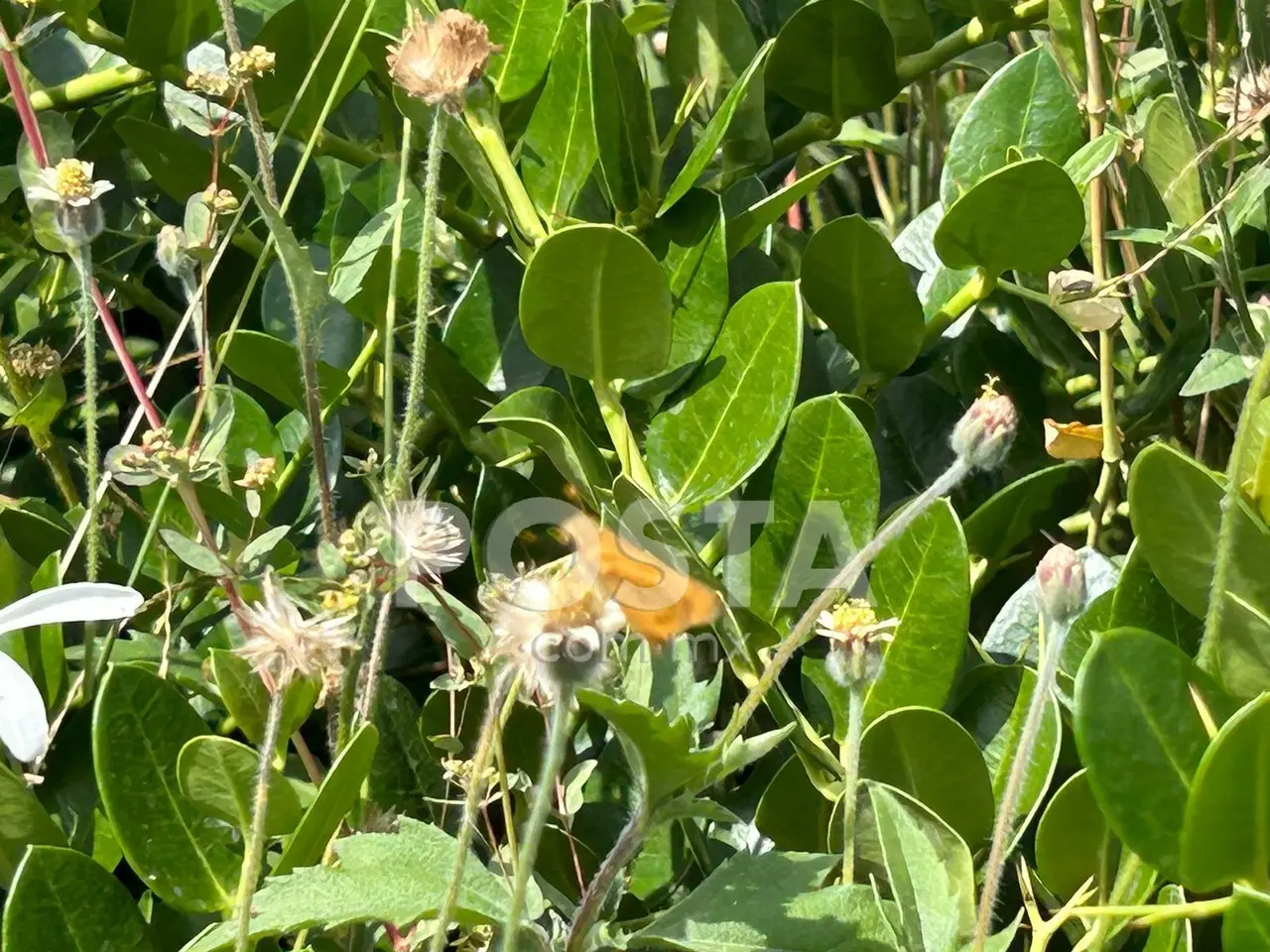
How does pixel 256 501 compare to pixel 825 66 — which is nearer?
pixel 256 501

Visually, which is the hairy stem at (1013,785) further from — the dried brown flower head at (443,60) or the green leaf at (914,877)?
the dried brown flower head at (443,60)

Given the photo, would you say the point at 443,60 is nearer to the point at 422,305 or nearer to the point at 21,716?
the point at 422,305

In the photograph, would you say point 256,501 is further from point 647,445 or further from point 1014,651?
point 1014,651

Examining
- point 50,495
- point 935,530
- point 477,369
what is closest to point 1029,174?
point 935,530

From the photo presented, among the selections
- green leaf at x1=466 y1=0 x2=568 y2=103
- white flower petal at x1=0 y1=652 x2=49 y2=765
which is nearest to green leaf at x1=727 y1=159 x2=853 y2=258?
green leaf at x1=466 y1=0 x2=568 y2=103

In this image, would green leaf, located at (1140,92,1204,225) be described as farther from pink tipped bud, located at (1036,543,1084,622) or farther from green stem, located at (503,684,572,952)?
green stem, located at (503,684,572,952)

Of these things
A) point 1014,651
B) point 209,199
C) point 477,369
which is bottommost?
point 1014,651

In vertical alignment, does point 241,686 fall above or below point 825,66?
below
